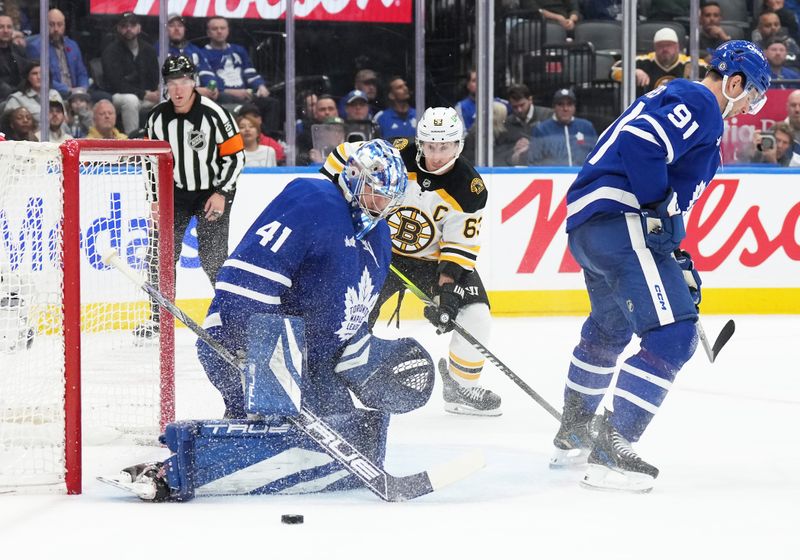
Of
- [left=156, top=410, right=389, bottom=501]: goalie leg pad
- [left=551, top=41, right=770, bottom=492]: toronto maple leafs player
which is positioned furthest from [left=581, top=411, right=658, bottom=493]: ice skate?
[left=156, top=410, right=389, bottom=501]: goalie leg pad

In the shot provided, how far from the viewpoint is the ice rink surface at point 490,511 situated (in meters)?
2.38

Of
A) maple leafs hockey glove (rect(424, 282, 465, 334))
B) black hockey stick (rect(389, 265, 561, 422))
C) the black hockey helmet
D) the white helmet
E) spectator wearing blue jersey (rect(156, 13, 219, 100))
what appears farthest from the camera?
spectator wearing blue jersey (rect(156, 13, 219, 100))

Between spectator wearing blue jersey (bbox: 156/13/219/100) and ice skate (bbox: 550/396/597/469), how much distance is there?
3577mm

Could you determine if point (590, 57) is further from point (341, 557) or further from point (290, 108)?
point (341, 557)

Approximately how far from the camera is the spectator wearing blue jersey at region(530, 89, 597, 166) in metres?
6.69

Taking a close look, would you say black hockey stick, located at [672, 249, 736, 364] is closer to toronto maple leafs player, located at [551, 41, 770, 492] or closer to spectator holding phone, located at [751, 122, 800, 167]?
toronto maple leafs player, located at [551, 41, 770, 492]

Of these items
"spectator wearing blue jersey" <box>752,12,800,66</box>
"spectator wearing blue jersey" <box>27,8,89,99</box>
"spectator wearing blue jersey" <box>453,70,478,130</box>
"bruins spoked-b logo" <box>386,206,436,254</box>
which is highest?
"spectator wearing blue jersey" <box>752,12,800,66</box>

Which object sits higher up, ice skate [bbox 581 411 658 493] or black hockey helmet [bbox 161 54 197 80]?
black hockey helmet [bbox 161 54 197 80]

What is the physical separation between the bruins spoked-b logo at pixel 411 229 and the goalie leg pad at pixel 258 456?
1.37 meters

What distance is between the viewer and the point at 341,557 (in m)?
2.31

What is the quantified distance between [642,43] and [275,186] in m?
2.13

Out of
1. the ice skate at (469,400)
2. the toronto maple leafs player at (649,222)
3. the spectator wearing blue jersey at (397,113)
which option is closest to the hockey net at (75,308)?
the ice skate at (469,400)

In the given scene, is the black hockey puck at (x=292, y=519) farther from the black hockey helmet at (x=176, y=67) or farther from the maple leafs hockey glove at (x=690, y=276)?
the black hockey helmet at (x=176, y=67)

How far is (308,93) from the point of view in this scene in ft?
22.0
